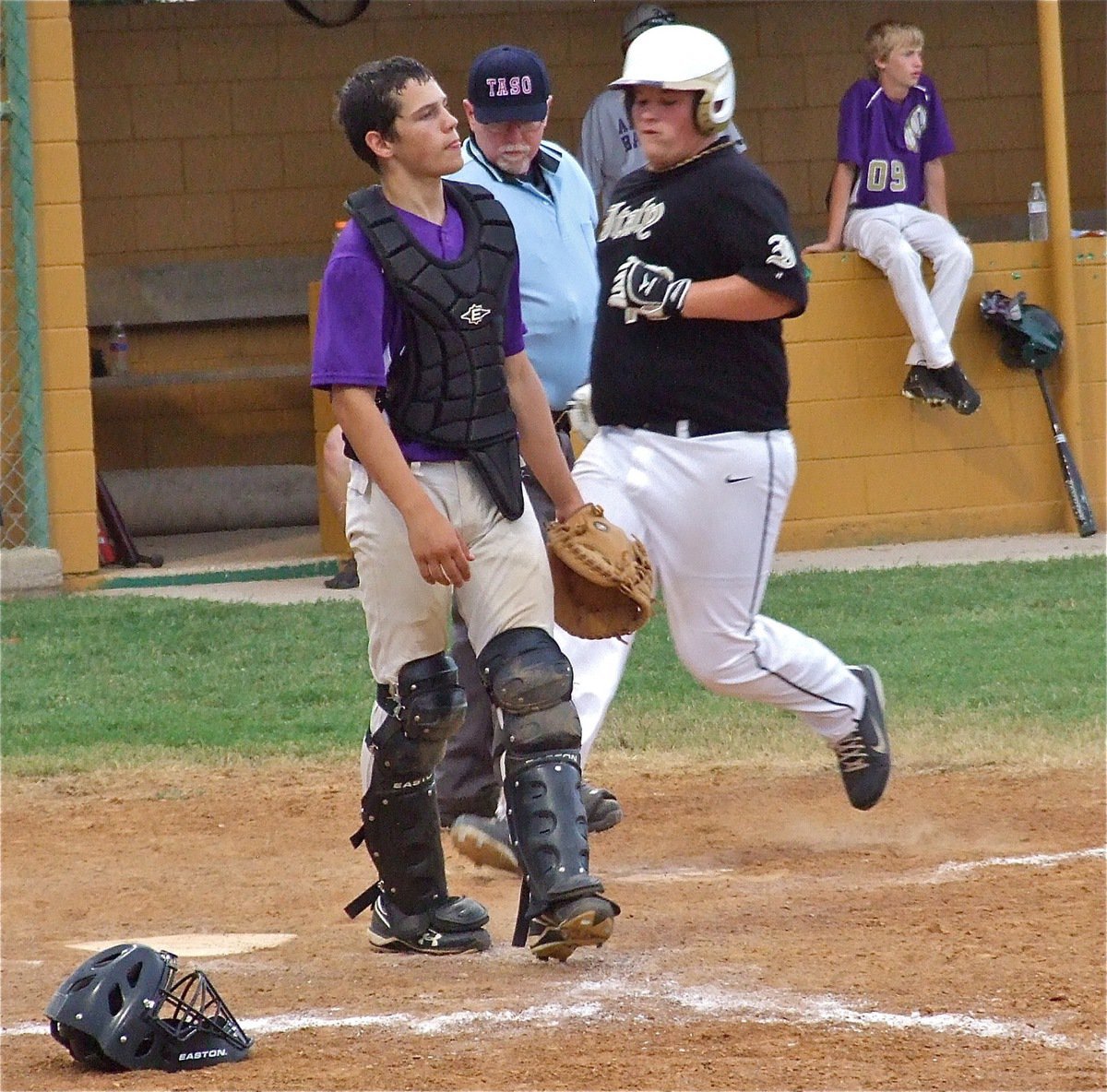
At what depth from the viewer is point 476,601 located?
4.40 m

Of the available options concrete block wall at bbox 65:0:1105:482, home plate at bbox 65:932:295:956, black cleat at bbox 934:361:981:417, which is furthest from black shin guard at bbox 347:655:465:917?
concrete block wall at bbox 65:0:1105:482

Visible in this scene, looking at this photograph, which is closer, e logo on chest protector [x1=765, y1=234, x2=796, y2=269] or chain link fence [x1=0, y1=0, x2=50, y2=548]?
e logo on chest protector [x1=765, y1=234, x2=796, y2=269]

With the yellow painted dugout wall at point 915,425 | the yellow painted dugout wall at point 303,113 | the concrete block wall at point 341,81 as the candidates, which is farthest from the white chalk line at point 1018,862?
the concrete block wall at point 341,81

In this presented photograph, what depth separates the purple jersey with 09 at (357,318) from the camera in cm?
417

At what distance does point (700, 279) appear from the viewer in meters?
5.02

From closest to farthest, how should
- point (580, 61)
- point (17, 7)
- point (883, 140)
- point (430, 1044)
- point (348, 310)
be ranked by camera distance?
point (430, 1044)
point (348, 310)
point (17, 7)
point (883, 140)
point (580, 61)

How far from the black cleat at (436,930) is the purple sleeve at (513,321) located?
4.39ft

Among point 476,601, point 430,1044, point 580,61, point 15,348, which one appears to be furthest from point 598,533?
point 580,61

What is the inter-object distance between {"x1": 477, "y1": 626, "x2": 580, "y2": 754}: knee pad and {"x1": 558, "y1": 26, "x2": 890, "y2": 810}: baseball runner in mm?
815

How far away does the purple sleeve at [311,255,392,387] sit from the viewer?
416cm

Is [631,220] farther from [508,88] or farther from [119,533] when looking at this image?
[119,533]

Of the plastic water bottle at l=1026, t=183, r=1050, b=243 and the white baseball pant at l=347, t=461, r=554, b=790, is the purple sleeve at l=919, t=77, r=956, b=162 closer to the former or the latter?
the plastic water bottle at l=1026, t=183, r=1050, b=243

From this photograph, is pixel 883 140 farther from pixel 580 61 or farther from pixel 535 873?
pixel 535 873

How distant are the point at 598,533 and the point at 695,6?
11323 millimetres
